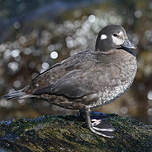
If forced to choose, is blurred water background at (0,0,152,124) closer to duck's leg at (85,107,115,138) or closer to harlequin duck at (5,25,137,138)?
duck's leg at (85,107,115,138)

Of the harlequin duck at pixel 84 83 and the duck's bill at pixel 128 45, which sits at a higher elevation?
the duck's bill at pixel 128 45

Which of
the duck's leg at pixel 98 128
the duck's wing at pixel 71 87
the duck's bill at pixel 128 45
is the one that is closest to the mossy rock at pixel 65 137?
the duck's leg at pixel 98 128

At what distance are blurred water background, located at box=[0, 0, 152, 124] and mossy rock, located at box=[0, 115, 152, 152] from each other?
434 cm

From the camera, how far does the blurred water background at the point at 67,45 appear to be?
32.1 ft

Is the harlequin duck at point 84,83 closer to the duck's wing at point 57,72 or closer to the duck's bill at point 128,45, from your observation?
the duck's wing at point 57,72

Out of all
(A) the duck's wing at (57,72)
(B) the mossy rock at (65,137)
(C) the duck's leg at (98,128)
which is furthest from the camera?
(A) the duck's wing at (57,72)

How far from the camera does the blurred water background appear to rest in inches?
385

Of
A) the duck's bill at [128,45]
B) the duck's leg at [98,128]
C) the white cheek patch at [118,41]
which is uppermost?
the white cheek patch at [118,41]

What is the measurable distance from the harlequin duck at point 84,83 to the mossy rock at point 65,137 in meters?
0.17

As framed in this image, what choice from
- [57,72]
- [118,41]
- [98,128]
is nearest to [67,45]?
[118,41]

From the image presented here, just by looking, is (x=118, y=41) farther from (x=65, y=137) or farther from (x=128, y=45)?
(x=65, y=137)

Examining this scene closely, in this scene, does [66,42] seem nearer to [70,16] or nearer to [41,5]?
[70,16]

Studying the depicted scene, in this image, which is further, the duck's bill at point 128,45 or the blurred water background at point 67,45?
the blurred water background at point 67,45

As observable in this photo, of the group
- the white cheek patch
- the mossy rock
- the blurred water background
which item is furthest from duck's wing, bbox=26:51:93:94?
the blurred water background
